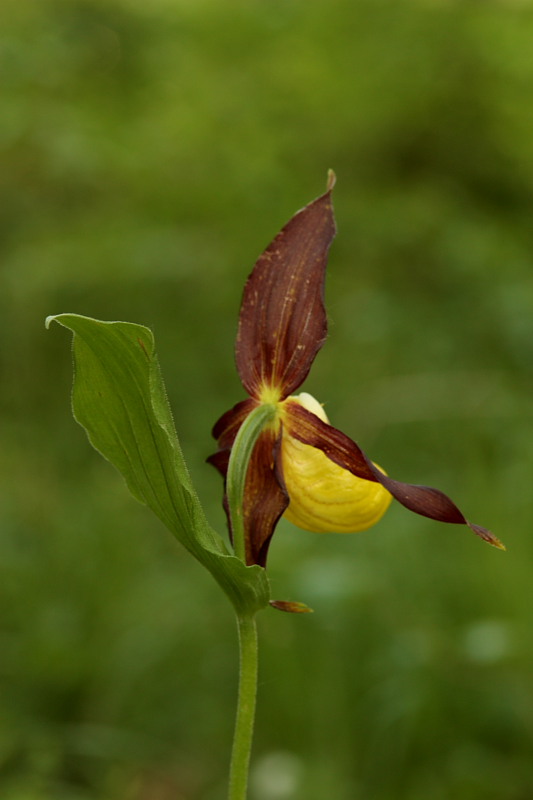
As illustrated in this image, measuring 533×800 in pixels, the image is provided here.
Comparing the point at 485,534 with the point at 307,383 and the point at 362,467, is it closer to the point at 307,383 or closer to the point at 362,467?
the point at 362,467

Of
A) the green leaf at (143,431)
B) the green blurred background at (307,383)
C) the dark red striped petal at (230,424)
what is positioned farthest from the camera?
the green blurred background at (307,383)

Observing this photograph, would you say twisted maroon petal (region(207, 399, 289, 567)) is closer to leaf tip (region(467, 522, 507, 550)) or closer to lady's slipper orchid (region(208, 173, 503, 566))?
lady's slipper orchid (region(208, 173, 503, 566))

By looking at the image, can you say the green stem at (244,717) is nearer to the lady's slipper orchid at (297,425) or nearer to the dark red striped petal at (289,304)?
the lady's slipper orchid at (297,425)

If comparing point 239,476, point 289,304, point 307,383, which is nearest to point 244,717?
point 239,476

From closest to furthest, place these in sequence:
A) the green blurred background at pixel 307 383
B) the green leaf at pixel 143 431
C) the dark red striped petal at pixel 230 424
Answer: the green leaf at pixel 143 431 → the dark red striped petal at pixel 230 424 → the green blurred background at pixel 307 383

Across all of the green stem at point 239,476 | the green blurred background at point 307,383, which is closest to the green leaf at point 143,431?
the green stem at point 239,476

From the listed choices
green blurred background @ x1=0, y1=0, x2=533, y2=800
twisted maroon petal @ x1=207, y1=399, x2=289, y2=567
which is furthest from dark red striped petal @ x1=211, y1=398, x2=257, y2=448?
green blurred background @ x1=0, y1=0, x2=533, y2=800

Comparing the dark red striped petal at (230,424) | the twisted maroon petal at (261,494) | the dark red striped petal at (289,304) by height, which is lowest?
the twisted maroon petal at (261,494)
